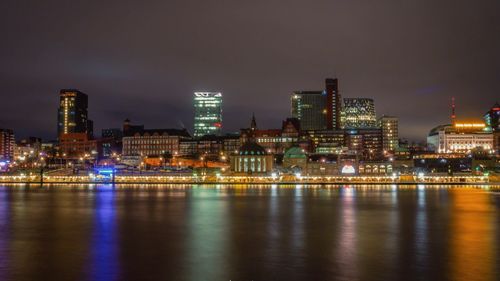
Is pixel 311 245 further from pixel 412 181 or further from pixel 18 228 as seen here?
pixel 412 181

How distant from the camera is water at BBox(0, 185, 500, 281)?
1034 inches

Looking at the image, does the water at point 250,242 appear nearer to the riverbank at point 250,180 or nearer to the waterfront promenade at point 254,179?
the riverbank at point 250,180

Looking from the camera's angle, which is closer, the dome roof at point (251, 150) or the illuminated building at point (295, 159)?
the dome roof at point (251, 150)

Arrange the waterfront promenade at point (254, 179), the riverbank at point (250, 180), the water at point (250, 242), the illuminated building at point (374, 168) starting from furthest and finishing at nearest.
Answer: the illuminated building at point (374, 168) → the waterfront promenade at point (254, 179) → the riverbank at point (250, 180) → the water at point (250, 242)

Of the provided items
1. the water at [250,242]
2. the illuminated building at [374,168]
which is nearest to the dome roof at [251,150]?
the illuminated building at [374,168]

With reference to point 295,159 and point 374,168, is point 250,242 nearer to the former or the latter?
point 295,159

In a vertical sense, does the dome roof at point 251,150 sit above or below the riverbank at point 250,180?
above

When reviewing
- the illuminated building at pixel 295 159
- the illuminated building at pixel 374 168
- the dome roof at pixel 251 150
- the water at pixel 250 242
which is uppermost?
the dome roof at pixel 251 150

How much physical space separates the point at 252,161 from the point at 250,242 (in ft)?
365

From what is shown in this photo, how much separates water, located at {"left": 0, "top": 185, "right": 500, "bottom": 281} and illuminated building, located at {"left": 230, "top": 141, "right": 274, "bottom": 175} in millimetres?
86502

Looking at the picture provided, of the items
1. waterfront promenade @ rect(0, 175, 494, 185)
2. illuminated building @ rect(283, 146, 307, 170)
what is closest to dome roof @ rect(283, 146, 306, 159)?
illuminated building @ rect(283, 146, 307, 170)

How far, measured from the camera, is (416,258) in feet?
97.7

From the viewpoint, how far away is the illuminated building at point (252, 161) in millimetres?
146000

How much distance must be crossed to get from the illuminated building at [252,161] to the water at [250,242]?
3406 inches
